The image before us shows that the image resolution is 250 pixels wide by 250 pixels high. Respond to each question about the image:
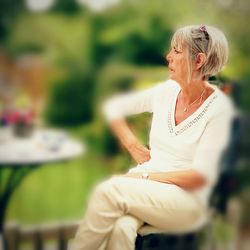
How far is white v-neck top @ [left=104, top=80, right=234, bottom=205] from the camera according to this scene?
5.68 ft

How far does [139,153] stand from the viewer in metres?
1.76

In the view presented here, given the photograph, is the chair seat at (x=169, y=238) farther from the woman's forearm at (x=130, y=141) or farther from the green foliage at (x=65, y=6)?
the green foliage at (x=65, y=6)

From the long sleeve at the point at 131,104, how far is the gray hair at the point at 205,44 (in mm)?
165

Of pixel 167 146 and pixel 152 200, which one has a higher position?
pixel 167 146

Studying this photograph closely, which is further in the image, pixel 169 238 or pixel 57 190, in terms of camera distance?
pixel 169 238

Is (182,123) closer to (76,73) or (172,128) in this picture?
(172,128)

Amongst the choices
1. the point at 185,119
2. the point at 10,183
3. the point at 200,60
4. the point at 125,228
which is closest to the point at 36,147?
the point at 10,183

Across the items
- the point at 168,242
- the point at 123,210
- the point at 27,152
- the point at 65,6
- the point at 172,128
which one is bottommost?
the point at 168,242

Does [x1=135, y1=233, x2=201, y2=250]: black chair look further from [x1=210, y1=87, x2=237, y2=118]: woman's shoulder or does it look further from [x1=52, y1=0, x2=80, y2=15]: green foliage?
[x1=52, y1=0, x2=80, y2=15]: green foliage

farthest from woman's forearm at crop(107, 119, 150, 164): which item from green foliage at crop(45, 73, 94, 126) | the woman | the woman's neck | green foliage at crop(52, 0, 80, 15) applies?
green foliage at crop(52, 0, 80, 15)

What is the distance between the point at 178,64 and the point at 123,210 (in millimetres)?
528

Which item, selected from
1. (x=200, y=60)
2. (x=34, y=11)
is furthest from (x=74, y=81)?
(x=200, y=60)

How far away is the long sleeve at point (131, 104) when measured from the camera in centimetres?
173

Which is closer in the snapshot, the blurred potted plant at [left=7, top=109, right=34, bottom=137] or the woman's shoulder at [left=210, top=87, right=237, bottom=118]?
the blurred potted plant at [left=7, top=109, right=34, bottom=137]
